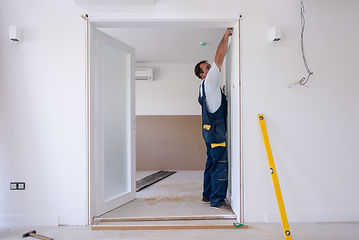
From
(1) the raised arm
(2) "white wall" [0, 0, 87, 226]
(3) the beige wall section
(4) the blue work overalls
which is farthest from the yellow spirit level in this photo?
(3) the beige wall section

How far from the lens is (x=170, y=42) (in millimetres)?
3564

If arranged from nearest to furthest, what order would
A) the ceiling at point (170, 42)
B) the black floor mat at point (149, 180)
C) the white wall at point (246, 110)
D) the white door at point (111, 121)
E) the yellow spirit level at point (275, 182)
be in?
the yellow spirit level at point (275, 182)
the white wall at point (246, 110)
the white door at point (111, 121)
the ceiling at point (170, 42)
the black floor mat at point (149, 180)

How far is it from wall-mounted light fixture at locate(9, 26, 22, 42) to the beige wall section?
9.73 ft

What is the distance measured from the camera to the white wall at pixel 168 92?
4.82 meters

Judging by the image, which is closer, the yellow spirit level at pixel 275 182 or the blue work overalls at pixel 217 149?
the yellow spirit level at pixel 275 182

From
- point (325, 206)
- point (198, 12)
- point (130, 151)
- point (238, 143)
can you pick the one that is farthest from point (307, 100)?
point (130, 151)

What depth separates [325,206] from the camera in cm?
202

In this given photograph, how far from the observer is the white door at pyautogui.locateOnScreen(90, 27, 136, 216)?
6.95ft

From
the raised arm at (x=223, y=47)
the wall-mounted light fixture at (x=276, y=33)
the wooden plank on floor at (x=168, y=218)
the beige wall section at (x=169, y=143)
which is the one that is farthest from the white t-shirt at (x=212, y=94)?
the beige wall section at (x=169, y=143)

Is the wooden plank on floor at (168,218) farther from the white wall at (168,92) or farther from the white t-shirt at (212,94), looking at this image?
the white wall at (168,92)

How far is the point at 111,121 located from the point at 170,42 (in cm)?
191

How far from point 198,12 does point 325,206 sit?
88.9 inches

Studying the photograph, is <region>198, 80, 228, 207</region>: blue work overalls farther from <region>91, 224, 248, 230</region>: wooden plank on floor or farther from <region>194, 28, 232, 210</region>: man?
<region>91, 224, 248, 230</region>: wooden plank on floor

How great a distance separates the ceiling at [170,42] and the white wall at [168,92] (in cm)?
23
